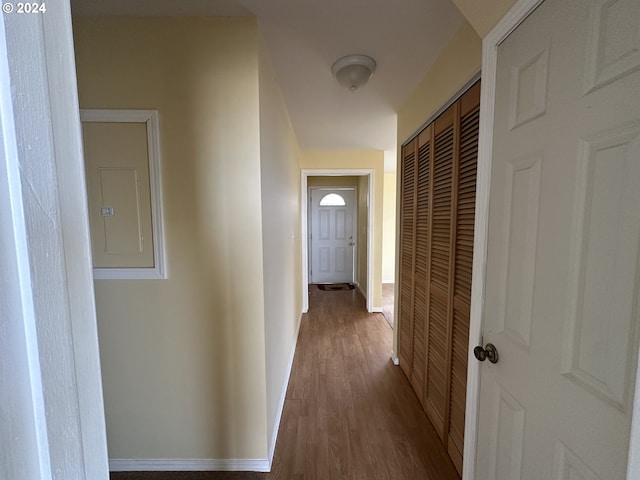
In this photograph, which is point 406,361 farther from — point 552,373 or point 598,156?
point 598,156

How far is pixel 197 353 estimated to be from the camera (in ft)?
4.43

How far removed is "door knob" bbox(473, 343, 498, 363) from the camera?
2.94 ft

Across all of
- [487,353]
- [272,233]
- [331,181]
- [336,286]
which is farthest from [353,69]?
[336,286]

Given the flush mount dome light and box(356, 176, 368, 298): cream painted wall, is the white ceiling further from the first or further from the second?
box(356, 176, 368, 298): cream painted wall

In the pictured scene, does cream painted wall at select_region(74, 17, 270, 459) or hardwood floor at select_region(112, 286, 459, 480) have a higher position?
cream painted wall at select_region(74, 17, 270, 459)

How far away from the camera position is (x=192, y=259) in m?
1.30

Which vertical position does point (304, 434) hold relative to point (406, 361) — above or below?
below

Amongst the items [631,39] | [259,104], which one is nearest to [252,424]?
[259,104]

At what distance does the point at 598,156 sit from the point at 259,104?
1215mm

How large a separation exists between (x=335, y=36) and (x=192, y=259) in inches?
52.5

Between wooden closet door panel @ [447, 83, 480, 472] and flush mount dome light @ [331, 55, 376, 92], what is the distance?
0.60 metres

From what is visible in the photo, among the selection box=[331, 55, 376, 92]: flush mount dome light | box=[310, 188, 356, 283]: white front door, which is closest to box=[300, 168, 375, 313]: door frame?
box=[310, 188, 356, 283]: white front door

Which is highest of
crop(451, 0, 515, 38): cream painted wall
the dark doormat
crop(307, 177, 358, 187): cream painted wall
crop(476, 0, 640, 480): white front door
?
crop(307, 177, 358, 187): cream painted wall

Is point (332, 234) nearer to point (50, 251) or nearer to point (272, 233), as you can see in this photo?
point (272, 233)
